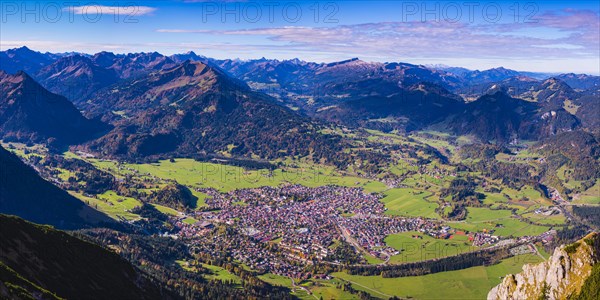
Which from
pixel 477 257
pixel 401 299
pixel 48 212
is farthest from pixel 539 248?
pixel 48 212

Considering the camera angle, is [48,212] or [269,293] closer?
[269,293]

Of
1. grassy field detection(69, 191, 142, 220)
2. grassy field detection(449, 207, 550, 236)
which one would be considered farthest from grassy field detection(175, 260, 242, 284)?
grassy field detection(449, 207, 550, 236)

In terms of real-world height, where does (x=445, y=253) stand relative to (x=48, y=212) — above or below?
below

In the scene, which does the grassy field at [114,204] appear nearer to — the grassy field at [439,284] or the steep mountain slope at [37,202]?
the steep mountain slope at [37,202]

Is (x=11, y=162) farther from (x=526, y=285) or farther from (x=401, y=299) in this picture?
(x=526, y=285)

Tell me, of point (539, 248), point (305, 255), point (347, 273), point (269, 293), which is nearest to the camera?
point (269, 293)

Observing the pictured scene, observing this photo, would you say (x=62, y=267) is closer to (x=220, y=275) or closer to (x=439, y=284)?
(x=220, y=275)

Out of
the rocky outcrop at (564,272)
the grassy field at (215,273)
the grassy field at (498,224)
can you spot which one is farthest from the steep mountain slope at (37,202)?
the rocky outcrop at (564,272)
